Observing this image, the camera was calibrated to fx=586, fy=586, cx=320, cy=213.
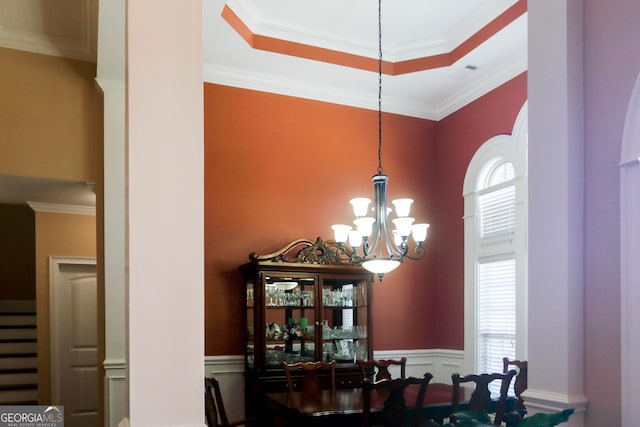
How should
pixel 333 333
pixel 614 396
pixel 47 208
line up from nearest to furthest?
pixel 614 396 < pixel 333 333 < pixel 47 208

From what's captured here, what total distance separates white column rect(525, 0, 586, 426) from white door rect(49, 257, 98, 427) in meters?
5.52

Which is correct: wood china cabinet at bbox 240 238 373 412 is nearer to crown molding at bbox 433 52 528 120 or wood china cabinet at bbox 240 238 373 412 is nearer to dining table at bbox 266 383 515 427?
dining table at bbox 266 383 515 427

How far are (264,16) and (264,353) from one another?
2.86 m

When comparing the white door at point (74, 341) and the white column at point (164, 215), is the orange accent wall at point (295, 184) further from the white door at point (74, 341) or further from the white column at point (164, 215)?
the white column at point (164, 215)

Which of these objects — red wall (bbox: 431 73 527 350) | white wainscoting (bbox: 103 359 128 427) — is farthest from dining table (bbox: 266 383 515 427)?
red wall (bbox: 431 73 527 350)

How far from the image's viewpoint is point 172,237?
1856 millimetres

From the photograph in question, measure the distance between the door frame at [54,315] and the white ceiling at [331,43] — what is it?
95 cm

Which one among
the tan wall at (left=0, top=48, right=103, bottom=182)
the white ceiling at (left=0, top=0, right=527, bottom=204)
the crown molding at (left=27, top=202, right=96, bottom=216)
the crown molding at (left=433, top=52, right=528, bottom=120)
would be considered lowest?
the crown molding at (left=27, top=202, right=96, bottom=216)

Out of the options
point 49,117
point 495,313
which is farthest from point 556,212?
point 49,117

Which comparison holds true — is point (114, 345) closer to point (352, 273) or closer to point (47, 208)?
point (352, 273)

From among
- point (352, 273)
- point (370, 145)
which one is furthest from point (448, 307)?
point (370, 145)

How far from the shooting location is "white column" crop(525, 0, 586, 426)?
2.50 metres

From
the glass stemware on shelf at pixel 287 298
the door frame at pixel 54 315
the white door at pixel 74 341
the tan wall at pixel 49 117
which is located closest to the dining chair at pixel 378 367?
the glass stemware on shelf at pixel 287 298

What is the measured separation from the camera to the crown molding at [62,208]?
21.9 feet
